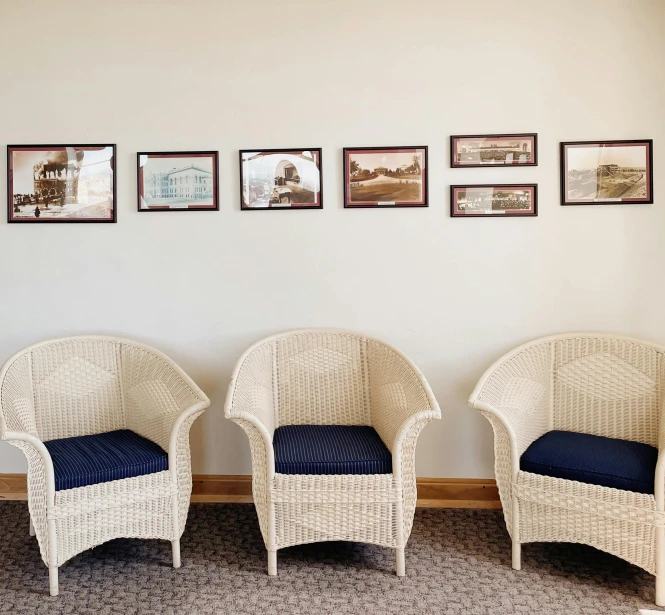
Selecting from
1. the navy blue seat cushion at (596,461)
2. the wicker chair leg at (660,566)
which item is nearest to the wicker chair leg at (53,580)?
the navy blue seat cushion at (596,461)

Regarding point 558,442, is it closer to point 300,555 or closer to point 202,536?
point 300,555

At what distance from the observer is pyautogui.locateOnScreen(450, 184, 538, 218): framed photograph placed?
2.98m

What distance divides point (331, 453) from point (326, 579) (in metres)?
0.52

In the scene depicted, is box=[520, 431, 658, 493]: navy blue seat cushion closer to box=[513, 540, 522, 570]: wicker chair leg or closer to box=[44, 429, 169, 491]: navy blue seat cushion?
box=[513, 540, 522, 570]: wicker chair leg

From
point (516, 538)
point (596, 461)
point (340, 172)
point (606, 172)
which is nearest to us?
point (596, 461)

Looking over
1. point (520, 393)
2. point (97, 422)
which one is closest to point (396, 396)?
point (520, 393)

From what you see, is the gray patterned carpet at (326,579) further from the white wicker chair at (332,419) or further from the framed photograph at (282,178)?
the framed photograph at (282,178)

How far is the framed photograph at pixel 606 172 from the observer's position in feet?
9.57

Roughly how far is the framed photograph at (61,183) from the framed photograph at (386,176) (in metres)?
Result: 1.29

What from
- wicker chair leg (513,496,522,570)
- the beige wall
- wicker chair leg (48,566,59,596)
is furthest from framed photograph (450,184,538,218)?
wicker chair leg (48,566,59,596)

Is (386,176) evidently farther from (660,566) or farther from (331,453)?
(660,566)

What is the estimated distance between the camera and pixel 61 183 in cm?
308

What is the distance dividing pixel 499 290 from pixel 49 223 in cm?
245

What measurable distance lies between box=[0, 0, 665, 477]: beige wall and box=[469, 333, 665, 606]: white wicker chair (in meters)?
0.24
